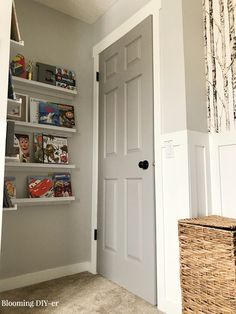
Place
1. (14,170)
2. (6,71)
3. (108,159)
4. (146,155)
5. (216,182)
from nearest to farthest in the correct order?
1. (6,71)
2. (216,182)
3. (146,155)
4. (14,170)
5. (108,159)

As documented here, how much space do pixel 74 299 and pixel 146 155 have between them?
117cm

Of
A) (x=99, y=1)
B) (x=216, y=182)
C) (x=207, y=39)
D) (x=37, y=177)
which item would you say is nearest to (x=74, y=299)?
(x=37, y=177)

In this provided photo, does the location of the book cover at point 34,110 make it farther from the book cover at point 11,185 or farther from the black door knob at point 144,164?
the black door knob at point 144,164

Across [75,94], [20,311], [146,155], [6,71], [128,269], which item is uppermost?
[75,94]

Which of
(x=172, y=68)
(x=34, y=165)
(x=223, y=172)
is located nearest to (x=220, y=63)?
(x=172, y=68)

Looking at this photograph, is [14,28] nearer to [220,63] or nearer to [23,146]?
[23,146]

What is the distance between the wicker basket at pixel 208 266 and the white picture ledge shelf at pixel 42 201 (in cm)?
117

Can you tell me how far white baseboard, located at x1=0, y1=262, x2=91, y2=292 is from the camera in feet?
6.60

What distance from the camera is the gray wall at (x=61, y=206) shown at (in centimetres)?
211

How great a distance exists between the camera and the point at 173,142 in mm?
1678

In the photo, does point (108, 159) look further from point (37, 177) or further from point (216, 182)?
point (216, 182)

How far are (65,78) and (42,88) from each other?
0.27 meters

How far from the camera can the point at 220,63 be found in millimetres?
1694

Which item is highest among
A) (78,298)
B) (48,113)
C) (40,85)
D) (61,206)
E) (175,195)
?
(40,85)
